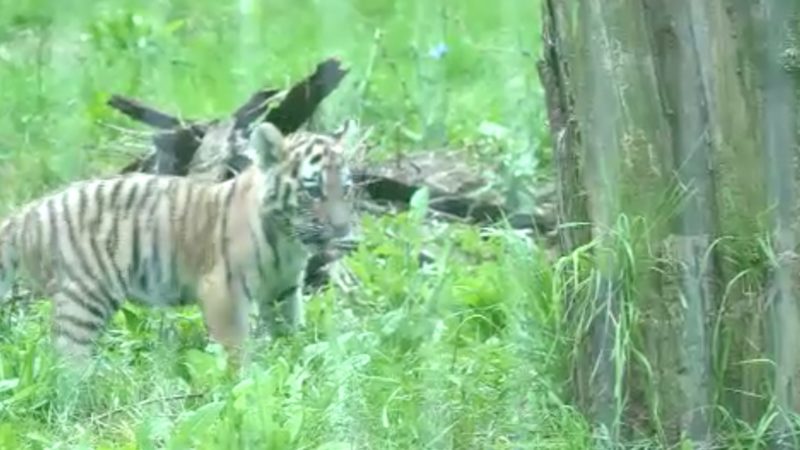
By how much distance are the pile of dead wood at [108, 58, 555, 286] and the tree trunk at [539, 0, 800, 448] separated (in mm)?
1520

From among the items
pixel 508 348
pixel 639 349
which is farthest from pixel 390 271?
pixel 639 349

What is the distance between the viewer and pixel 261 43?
5.20 metres

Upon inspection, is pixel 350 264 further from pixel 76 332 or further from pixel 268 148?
pixel 76 332

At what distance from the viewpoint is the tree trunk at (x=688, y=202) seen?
2783 mm

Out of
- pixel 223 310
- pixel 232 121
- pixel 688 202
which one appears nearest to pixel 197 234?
pixel 223 310

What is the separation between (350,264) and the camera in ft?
14.1

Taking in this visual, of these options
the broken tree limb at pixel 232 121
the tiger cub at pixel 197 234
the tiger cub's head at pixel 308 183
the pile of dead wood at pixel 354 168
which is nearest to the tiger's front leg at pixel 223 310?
the tiger cub at pixel 197 234

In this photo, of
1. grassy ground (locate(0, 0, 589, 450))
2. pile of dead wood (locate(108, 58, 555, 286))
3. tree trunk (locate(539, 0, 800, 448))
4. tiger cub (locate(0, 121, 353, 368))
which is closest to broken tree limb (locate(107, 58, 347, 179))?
pile of dead wood (locate(108, 58, 555, 286))

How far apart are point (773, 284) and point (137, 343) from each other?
60.0 inches

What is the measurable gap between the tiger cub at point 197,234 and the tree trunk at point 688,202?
1.25m

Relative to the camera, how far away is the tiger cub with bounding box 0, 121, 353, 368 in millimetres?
4082

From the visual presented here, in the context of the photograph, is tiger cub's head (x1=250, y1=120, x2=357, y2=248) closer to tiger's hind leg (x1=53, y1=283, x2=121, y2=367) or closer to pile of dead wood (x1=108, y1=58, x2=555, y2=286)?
pile of dead wood (x1=108, y1=58, x2=555, y2=286)

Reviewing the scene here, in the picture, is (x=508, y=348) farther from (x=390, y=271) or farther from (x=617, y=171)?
(x=390, y=271)

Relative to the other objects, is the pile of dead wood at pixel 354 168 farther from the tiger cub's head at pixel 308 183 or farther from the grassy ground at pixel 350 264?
the tiger cub's head at pixel 308 183
